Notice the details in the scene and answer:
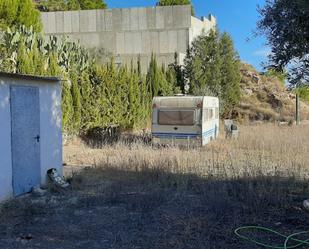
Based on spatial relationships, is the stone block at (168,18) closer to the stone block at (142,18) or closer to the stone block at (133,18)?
the stone block at (142,18)

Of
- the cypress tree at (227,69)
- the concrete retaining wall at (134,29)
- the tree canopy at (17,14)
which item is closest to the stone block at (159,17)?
the concrete retaining wall at (134,29)

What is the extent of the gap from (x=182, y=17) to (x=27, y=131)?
21730mm

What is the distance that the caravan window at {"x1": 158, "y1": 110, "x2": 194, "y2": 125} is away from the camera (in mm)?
17141

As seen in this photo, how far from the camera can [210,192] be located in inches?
359

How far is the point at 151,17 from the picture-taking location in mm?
30219

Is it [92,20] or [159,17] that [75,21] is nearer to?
[92,20]

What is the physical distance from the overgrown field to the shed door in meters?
0.55

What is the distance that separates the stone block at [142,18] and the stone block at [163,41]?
1267 millimetres

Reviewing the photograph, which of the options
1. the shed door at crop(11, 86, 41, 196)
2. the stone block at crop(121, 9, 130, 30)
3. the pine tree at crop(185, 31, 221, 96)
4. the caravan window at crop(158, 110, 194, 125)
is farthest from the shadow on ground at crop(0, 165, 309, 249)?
the stone block at crop(121, 9, 130, 30)

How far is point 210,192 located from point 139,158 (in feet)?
13.8

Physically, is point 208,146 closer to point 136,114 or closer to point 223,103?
point 136,114

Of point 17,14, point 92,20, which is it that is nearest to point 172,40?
point 92,20

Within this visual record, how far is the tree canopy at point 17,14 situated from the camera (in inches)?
987

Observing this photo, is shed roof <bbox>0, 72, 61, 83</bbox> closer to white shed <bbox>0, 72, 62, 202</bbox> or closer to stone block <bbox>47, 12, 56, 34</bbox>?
white shed <bbox>0, 72, 62, 202</bbox>
